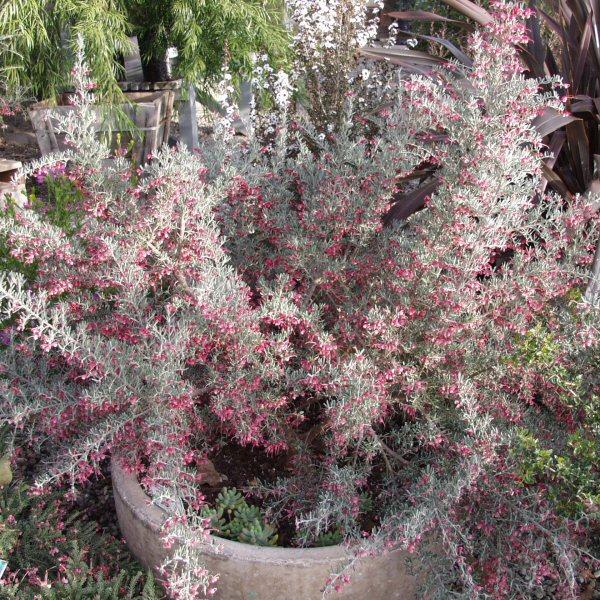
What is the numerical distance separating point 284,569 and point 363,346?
0.65 m

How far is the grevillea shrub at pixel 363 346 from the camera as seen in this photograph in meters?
1.65

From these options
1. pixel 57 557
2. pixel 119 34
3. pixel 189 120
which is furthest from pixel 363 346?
pixel 189 120

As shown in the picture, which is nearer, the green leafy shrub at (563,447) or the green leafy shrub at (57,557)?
the green leafy shrub at (563,447)

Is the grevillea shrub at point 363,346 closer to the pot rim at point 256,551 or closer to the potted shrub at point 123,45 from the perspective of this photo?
the pot rim at point 256,551

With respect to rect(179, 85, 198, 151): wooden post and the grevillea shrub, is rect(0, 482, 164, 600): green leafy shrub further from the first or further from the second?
rect(179, 85, 198, 151): wooden post

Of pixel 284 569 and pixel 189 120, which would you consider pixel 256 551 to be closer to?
pixel 284 569

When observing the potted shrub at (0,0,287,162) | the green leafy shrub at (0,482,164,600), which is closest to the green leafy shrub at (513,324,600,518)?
the green leafy shrub at (0,482,164,600)

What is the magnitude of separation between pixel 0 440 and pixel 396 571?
1410 millimetres

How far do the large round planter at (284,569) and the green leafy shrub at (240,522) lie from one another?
86 millimetres

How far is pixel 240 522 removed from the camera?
1.88 meters

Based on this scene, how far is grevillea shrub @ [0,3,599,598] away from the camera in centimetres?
165

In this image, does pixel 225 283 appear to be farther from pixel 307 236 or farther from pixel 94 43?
pixel 94 43

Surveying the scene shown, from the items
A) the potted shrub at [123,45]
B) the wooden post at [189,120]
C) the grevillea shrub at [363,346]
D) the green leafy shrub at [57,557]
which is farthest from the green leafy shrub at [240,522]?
the wooden post at [189,120]

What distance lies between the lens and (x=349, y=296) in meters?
2.05
